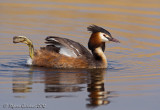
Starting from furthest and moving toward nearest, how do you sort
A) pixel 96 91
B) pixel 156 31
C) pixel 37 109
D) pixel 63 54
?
pixel 156 31
pixel 63 54
pixel 96 91
pixel 37 109

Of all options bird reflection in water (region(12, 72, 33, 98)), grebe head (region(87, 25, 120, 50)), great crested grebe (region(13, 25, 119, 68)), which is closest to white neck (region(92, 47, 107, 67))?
great crested grebe (region(13, 25, 119, 68))

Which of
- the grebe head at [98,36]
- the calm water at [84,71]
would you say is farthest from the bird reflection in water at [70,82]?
the grebe head at [98,36]

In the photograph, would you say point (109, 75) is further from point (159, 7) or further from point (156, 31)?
point (159, 7)

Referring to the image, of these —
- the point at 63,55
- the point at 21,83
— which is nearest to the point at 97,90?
the point at 21,83

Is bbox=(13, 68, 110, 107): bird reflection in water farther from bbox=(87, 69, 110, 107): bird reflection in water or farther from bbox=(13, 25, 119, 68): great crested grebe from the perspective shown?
bbox=(13, 25, 119, 68): great crested grebe

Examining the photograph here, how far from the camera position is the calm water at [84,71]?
11.1 metres

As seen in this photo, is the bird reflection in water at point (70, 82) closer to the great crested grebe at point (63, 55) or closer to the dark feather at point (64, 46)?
the great crested grebe at point (63, 55)

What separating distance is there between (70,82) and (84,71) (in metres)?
1.54

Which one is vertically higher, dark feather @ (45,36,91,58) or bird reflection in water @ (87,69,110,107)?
dark feather @ (45,36,91,58)

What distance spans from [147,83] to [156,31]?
6180 mm

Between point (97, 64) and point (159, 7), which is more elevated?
point (159, 7)

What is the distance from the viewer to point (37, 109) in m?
10.4

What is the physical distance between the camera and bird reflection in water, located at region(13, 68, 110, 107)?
11.4 metres

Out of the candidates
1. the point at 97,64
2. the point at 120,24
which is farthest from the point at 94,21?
the point at 97,64
